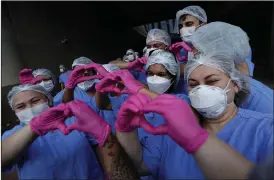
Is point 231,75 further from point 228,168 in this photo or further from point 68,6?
point 68,6

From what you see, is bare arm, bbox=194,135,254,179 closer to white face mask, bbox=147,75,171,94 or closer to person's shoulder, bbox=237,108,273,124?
person's shoulder, bbox=237,108,273,124

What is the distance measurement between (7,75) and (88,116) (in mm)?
2346

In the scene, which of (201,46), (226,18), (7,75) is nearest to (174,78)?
(201,46)

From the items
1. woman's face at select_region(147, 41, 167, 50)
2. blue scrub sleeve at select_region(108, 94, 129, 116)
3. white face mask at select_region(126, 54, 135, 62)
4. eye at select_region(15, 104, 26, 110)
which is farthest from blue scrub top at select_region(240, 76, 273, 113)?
white face mask at select_region(126, 54, 135, 62)

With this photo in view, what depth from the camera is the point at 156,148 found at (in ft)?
3.10

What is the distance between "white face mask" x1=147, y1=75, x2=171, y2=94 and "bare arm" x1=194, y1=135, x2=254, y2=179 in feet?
2.72

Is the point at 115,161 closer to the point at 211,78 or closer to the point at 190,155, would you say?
the point at 190,155

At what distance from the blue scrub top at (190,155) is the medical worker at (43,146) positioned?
24cm

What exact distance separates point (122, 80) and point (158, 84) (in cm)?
46

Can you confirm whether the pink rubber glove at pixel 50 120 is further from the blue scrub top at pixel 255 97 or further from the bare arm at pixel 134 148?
the blue scrub top at pixel 255 97

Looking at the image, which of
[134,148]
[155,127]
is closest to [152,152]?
[134,148]

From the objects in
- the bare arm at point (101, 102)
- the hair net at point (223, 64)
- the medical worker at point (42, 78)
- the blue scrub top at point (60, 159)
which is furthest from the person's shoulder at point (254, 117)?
the medical worker at point (42, 78)

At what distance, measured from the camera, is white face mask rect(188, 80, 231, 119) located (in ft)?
2.90

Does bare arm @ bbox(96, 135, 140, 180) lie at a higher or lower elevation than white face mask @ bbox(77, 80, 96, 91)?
lower
